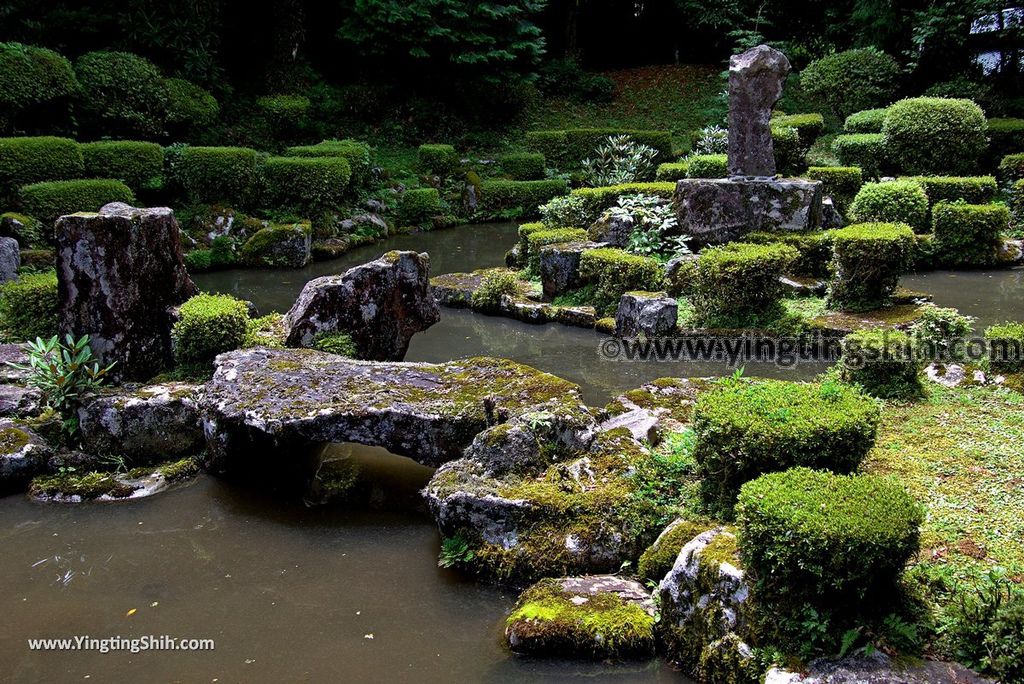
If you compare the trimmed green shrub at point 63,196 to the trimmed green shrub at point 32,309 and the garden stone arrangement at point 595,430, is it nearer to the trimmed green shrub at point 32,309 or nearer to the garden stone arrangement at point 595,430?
the garden stone arrangement at point 595,430

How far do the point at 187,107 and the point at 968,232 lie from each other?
15721mm

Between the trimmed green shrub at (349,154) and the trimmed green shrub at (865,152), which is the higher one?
the trimmed green shrub at (865,152)

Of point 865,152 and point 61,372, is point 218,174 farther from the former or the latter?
point 865,152

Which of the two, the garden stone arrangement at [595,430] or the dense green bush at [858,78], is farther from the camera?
the dense green bush at [858,78]

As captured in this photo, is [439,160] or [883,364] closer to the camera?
[883,364]

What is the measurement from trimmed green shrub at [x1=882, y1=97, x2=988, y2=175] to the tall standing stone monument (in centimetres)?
481

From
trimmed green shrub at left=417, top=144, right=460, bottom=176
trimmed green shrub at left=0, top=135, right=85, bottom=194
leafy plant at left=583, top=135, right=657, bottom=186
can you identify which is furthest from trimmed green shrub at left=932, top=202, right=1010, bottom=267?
trimmed green shrub at left=0, top=135, right=85, bottom=194

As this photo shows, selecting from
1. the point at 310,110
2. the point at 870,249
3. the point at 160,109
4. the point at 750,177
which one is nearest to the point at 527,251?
the point at 750,177

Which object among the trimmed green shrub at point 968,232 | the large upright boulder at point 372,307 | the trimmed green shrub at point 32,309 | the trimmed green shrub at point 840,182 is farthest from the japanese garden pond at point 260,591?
the trimmed green shrub at point 840,182

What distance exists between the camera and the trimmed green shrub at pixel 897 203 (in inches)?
491

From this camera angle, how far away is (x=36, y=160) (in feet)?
48.9

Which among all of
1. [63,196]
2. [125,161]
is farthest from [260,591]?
[125,161]

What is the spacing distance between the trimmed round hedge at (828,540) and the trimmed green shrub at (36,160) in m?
14.8

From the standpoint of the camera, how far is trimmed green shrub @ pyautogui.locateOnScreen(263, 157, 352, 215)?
1644 centimetres
